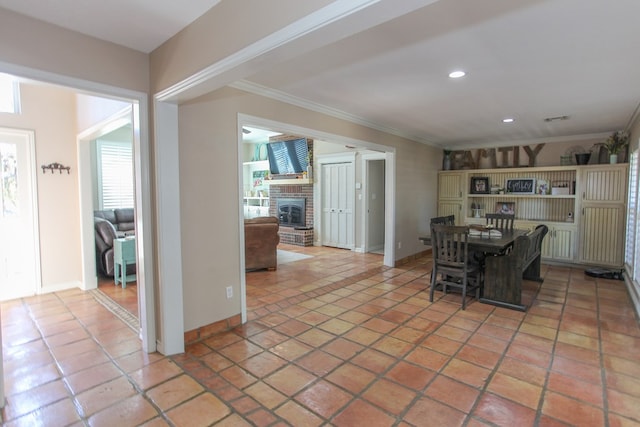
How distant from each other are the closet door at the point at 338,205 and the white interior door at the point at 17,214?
16.7 feet

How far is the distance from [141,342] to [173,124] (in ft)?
6.22

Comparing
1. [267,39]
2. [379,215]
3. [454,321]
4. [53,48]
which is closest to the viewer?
[267,39]

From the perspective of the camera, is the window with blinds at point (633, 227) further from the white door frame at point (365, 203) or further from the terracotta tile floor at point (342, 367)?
the white door frame at point (365, 203)

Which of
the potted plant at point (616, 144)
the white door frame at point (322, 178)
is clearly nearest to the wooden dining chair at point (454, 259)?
the white door frame at point (322, 178)

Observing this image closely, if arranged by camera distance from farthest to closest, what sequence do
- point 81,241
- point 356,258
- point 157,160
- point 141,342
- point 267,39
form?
point 356,258 < point 81,241 < point 141,342 < point 157,160 < point 267,39

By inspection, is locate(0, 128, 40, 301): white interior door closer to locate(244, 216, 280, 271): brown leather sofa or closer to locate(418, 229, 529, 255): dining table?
locate(244, 216, 280, 271): brown leather sofa

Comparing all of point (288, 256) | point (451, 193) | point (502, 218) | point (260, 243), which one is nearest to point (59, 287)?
point (260, 243)

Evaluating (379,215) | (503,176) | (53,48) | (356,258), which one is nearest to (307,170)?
(379,215)

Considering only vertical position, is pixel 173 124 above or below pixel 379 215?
above

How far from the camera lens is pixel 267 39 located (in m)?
1.50

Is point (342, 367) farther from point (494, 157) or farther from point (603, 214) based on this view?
point (494, 157)

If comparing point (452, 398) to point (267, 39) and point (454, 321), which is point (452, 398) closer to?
point (454, 321)

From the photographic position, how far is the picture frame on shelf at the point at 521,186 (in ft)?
20.3

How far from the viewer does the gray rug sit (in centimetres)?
602
